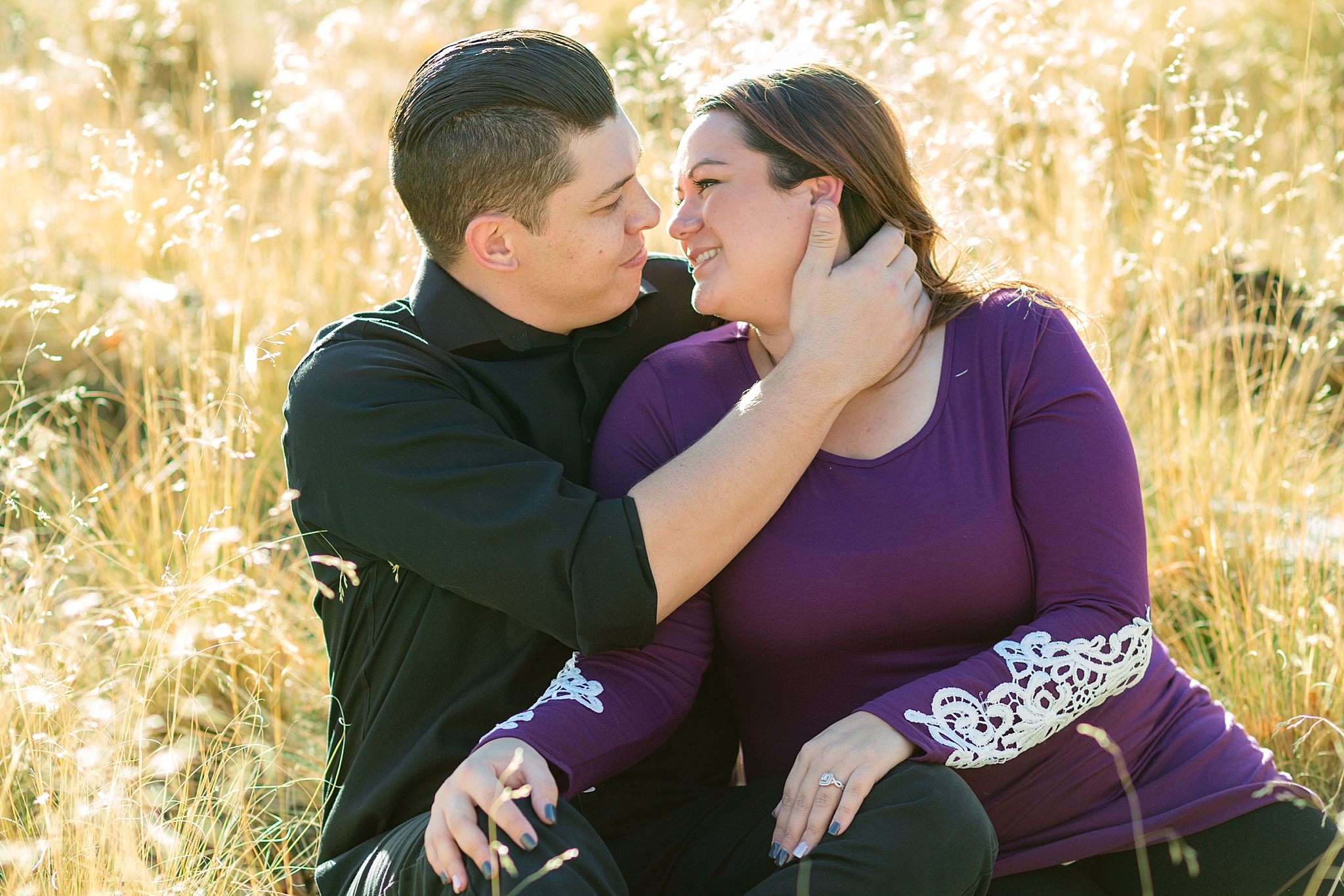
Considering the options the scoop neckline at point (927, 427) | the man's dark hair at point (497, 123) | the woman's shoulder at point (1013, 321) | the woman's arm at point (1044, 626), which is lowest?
the woman's arm at point (1044, 626)

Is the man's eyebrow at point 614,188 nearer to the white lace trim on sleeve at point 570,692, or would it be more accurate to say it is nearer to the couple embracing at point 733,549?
the couple embracing at point 733,549

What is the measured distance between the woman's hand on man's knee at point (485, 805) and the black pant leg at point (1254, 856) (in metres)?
1.14

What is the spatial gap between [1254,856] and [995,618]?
59 cm

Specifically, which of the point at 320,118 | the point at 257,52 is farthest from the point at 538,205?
the point at 257,52

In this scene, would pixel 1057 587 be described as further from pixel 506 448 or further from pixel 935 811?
pixel 506 448

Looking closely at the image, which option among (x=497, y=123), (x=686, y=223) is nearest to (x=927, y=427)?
(x=686, y=223)

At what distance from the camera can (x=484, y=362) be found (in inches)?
88.4

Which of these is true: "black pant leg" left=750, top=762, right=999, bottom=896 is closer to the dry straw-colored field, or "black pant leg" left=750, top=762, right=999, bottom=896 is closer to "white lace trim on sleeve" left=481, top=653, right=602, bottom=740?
"white lace trim on sleeve" left=481, top=653, right=602, bottom=740

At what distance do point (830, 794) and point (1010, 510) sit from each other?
24.7 inches

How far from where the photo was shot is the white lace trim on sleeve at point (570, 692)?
74.1 inches

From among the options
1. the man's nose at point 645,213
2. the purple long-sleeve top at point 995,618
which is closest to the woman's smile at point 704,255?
the man's nose at point 645,213

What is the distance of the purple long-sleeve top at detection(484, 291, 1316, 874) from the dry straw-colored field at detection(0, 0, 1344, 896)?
1.43ft

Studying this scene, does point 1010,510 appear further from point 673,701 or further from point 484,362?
point 484,362

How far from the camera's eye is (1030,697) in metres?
1.88
